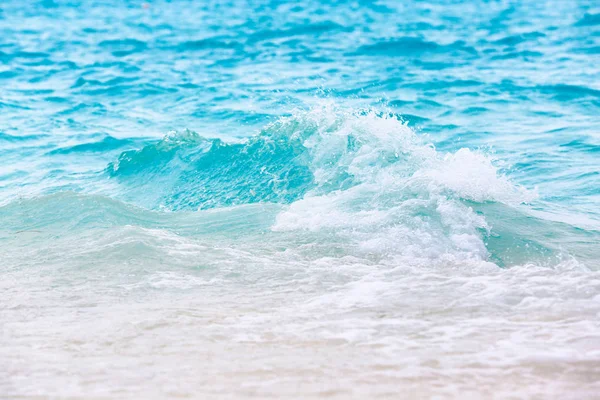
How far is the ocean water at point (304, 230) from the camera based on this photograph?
13.3ft

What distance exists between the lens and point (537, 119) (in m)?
12.7

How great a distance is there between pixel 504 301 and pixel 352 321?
3.85 feet

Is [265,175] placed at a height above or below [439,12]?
below

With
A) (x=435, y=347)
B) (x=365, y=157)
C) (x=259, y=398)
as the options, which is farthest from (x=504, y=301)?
(x=365, y=157)

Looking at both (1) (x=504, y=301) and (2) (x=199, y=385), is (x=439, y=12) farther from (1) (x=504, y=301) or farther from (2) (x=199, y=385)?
(2) (x=199, y=385)

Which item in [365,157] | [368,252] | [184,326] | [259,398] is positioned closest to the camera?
[259,398]

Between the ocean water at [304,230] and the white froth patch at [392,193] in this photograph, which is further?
the white froth patch at [392,193]

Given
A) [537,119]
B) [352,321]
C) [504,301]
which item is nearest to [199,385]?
[352,321]

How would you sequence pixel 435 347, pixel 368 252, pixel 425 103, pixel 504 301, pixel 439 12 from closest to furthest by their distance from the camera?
pixel 435 347, pixel 504 301, pixel 368 252, pixel 425 103, pixel 439 12

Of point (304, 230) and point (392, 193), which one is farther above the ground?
point (392, 193)

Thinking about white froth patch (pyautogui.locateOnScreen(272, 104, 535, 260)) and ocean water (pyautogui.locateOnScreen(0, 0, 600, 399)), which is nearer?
ocean water (pyautogui.locateOnScreen(0, 0, 600, 399))

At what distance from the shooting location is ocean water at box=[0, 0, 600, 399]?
4.04 meters

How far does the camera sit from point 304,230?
7102 mm

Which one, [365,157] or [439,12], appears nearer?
[365,157]
